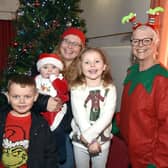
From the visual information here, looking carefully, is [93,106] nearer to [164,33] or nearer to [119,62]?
[164,33]

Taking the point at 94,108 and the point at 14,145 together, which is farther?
the point at 94,108

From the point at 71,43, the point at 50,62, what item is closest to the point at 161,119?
the point at 50,62

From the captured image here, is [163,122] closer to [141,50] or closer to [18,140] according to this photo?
[141,50]

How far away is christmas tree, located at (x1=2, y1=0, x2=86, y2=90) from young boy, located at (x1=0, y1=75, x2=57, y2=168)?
5.33ft

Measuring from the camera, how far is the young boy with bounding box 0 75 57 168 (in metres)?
2.08

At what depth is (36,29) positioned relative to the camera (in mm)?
3811

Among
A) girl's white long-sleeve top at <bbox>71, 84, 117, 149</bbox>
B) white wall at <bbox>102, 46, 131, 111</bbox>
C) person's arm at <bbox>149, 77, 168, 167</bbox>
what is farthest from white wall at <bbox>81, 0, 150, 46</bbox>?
person's arm at <bbox>149, 77, 168, 167</bbox>

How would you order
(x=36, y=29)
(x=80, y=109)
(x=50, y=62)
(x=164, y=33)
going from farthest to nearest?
(x=36, y=29), (x=164, y=33), (x=50, y=62), (x=80, y=109)

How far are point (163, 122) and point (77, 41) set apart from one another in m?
1.37

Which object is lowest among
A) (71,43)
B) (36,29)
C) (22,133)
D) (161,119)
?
(22,133)

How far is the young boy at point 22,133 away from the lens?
2076 mm

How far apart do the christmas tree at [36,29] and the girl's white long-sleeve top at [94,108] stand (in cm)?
160

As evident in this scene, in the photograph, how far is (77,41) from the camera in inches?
115

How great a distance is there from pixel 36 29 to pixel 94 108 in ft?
6.43
